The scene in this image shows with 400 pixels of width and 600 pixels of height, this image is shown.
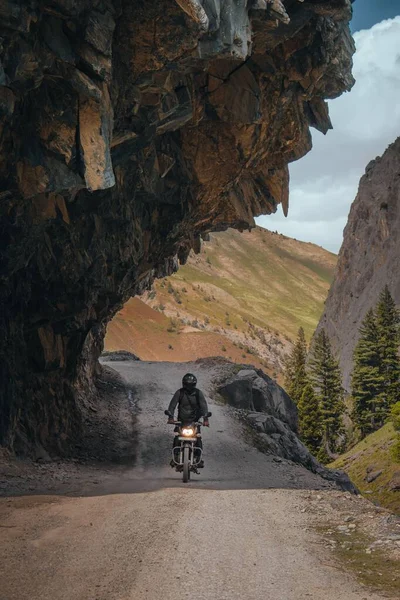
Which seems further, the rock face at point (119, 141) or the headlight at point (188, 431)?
the headlight at point (188, 431)

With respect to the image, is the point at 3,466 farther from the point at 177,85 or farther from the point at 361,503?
the point at 177,85

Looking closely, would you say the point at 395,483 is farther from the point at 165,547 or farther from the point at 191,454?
the point at 165,547

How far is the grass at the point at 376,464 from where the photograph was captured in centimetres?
4225

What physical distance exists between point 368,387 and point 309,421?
9814 mm

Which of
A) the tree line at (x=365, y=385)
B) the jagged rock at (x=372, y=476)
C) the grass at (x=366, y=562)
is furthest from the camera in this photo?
the tree line at (x=365, y=385)

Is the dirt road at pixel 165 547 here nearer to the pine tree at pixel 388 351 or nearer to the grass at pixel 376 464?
the grass at pixel 376 464

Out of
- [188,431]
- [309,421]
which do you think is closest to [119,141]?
[188,431]

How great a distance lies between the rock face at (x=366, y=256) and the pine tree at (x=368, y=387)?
2314cm

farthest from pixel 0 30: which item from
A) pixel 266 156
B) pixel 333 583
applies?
pixel 266 156

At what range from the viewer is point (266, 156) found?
2564 cm

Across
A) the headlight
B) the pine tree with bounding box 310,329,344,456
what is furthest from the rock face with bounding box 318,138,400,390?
the headlight

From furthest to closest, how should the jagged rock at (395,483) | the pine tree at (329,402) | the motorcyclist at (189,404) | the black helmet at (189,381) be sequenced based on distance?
the pine tree at (329,402), the jagged rock at (395,483), the black helmet at (189,381), the motorcyclist at (189,404)

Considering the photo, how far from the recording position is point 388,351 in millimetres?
61688

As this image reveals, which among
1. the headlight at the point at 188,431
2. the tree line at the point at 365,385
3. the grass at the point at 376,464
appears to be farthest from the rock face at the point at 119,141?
the tree line at the point at 365,385
